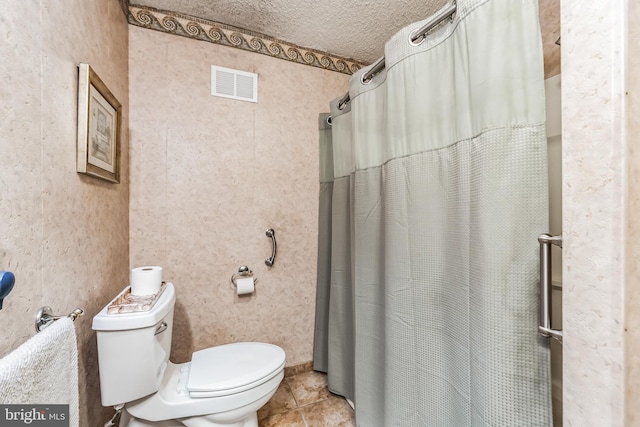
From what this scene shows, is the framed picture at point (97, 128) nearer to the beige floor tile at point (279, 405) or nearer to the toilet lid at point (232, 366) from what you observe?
the toilet lid at point (232, 366)

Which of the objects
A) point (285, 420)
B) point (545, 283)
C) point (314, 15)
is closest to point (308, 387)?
point (285, 420)

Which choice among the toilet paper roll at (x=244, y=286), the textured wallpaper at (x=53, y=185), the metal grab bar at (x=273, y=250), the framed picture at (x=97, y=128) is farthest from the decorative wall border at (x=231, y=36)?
the toilet paper roll at (x=244, y=286)

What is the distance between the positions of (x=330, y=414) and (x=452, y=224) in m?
1.30

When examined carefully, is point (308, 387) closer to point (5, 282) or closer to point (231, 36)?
point (5, 282)

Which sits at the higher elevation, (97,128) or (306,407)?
(97,128)

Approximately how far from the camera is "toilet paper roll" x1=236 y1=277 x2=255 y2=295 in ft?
5.33

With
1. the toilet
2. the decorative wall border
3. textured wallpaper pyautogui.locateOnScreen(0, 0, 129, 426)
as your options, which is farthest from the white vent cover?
the toilet

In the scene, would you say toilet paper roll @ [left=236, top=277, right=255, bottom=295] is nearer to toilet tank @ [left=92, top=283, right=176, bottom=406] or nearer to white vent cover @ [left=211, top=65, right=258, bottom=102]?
toilet tank @ [left=92, top=283, right=176, bottom=406]

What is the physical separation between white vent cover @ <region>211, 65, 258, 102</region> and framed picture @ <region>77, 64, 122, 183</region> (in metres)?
0.56

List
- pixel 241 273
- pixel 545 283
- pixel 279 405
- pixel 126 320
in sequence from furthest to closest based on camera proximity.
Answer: pixel 241 273 → pixel 279 405 → pixel 126 320 → pixel 545 283

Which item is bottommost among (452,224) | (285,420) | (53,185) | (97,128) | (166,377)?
(285,420)

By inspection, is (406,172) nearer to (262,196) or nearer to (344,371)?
(262,196)

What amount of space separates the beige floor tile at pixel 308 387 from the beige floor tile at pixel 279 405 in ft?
0.12

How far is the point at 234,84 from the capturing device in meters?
1.67
